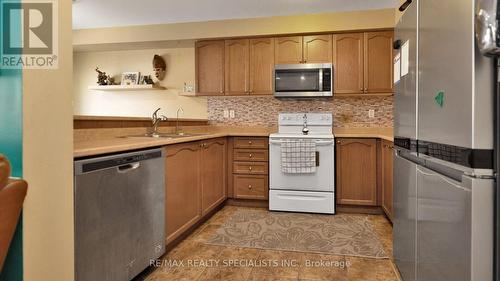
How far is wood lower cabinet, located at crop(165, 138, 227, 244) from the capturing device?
2.33m

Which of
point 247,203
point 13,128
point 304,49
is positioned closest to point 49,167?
point 13,128

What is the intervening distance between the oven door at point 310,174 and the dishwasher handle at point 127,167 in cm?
196

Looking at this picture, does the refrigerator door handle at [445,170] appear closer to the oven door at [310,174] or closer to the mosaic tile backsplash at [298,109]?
the oven door at [310,174]

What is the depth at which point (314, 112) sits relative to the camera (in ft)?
13.6

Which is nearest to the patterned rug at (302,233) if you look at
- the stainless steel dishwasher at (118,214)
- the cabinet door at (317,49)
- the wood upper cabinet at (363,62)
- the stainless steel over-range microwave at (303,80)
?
the stainless steel dishwasher at (118,214)

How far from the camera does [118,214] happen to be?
5.57ft

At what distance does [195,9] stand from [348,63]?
194 cm

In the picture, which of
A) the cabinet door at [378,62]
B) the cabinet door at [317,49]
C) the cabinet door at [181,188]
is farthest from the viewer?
the cabinet door at [317,49]

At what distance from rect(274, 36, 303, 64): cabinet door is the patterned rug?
6.22 feet

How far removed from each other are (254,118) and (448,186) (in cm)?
331

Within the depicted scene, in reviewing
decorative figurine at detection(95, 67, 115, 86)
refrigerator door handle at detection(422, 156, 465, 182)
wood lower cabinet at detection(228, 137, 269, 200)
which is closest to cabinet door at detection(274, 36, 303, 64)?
wood lower cabinet at detection(228, 137, 269, 200)

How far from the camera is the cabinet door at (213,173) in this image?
120 inches

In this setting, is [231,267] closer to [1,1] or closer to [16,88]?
[16,88]

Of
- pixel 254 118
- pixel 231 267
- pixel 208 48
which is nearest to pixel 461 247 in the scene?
pixel 231 267
